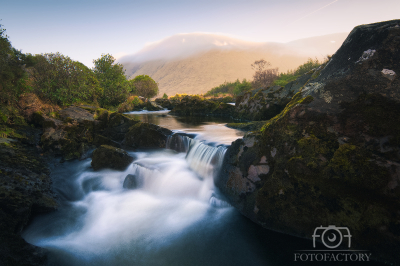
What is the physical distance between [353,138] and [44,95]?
15594 millimetres

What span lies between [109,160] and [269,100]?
490 inches

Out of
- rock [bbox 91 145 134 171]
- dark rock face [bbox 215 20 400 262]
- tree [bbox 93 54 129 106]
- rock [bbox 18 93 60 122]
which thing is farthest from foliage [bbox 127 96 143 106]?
dark rock face [bbox 215 20 400 262]

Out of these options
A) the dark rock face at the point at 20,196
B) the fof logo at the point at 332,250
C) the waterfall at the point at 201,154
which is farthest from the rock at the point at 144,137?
the fof logo at the point at 332,250

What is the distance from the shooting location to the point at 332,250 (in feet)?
12.0

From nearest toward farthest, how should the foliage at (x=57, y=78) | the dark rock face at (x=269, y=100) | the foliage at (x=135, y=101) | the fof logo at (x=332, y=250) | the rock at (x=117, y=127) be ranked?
the fof logo at (x=332, y=250), the rock at (x=117, y=127), the foliage at (x=57, y=78), the dark rock face at (x=269, y=100), the foliage at (x=135, y=101)

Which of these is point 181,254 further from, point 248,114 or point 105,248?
point 248,114

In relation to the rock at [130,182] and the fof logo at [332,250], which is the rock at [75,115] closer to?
the rock at [130,182]

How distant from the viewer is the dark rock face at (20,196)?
3.34 meters

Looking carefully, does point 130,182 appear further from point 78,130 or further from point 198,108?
point 198,108

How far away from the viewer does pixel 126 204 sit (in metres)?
6.06

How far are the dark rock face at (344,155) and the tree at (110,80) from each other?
22.3 meters

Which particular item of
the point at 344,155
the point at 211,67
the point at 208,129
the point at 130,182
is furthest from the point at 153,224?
the point at 211,67

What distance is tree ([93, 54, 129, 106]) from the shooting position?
2241cm

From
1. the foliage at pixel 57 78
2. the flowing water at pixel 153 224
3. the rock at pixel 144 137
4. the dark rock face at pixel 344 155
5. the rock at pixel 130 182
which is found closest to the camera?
the dark rock face at pixel 344 155
